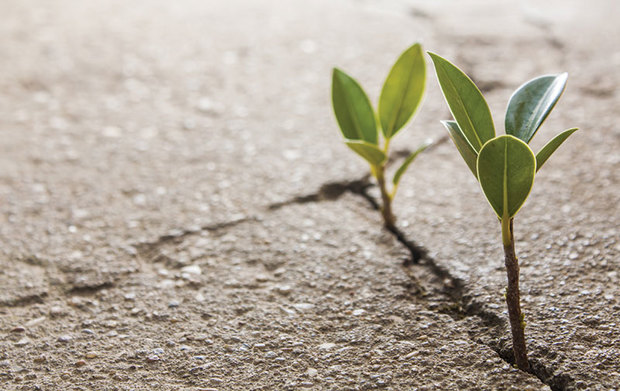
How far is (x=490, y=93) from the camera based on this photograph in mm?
2135

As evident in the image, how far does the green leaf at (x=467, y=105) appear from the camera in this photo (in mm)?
989

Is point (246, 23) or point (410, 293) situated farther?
point (246, 23)

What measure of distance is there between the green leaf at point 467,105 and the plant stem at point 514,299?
0.14m

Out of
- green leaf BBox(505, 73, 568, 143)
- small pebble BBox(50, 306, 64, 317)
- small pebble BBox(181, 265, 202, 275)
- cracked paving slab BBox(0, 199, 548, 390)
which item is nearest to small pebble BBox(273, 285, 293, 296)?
cracked paving slab BBox(0, 199, 548, 390)

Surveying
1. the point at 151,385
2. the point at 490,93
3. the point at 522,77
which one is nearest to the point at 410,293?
the point at 151,385

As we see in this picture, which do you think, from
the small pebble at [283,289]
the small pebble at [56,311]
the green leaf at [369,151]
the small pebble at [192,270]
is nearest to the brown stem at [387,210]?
the green leaf at [369,151]

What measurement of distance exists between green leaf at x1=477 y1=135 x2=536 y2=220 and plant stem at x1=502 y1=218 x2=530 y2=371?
1.3 inches

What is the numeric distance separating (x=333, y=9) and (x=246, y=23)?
1.31 ft

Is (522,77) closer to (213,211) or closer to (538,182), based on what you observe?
(538,182)

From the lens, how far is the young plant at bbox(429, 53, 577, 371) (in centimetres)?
92

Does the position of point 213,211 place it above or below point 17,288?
above

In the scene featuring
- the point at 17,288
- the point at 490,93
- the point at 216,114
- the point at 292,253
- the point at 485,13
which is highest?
the point at 485,13

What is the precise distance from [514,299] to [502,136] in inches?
10.7

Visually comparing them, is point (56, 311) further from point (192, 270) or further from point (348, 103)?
point (348, 103)
